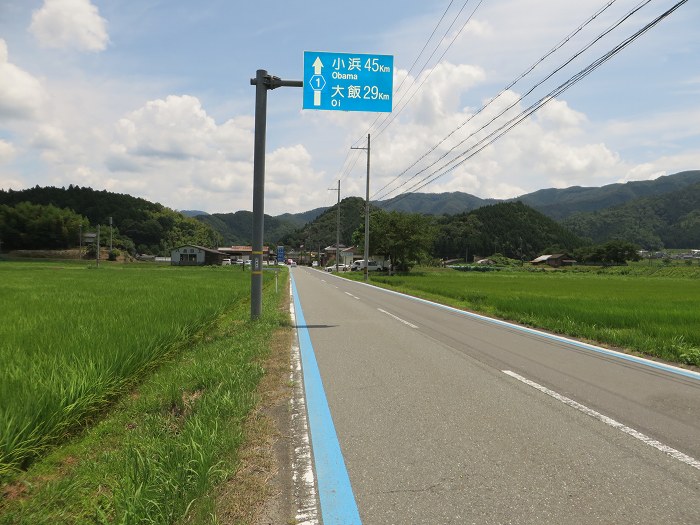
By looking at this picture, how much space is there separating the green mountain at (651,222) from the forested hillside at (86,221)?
143m

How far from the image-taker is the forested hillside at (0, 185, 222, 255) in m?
85.2

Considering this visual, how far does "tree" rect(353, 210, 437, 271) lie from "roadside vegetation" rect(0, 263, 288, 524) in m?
45.6

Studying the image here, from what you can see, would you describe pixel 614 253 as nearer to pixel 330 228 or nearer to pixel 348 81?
pixel 330 228

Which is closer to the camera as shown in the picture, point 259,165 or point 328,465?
point 328,465

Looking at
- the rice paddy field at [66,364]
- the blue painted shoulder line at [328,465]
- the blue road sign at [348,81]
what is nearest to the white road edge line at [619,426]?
the blue painted shoulder line at [328,465]

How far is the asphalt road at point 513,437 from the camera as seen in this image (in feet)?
8.54

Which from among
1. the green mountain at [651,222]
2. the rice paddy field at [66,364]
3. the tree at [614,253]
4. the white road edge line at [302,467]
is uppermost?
the green mountain at [651,222]

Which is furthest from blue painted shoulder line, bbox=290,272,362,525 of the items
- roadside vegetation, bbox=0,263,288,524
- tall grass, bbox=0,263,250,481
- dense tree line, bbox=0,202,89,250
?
dense tree line, bbox=0,202,89,250

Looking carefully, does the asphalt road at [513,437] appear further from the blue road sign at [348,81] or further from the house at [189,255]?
the house at [189,255]

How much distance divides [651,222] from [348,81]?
641 ft

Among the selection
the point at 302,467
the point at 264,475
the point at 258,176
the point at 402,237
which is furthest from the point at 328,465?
the point at 402,237

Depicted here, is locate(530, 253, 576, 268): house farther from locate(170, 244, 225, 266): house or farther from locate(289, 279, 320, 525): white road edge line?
locate(289, 279, 320, 525): white road edge line

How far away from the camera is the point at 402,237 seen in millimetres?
51906

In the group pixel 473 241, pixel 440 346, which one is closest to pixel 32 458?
pixel 440 346
